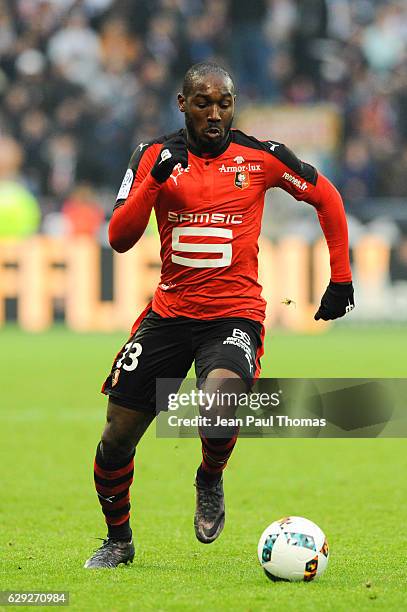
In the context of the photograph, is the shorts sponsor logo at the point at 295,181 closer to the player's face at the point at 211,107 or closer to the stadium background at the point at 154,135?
the player's face at the point at 211,107

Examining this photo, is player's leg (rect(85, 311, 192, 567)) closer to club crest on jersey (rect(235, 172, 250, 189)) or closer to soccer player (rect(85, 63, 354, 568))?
soccer player (rect(85, 63, 354, 568))

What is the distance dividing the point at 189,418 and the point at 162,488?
8.17 ft

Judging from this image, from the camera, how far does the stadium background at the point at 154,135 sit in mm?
11070

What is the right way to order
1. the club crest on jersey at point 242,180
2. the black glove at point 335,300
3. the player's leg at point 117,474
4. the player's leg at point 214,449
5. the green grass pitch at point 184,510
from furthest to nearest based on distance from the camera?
the black glove at point 335,300 → the club crest on jersey at point 242,180 → the player's leg at point 117,474 → the player's leg at point 214,449 → the green grass pitch at point 184,510

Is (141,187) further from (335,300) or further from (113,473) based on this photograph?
(113,473)

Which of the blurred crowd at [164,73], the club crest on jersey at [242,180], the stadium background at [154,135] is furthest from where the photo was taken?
the blurred crowd at [164,73]

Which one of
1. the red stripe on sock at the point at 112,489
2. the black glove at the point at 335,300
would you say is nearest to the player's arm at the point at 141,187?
the black glove at the point at 335,300

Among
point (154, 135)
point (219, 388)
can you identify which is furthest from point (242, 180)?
point (154, 135)

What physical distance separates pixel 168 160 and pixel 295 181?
0.67 meters

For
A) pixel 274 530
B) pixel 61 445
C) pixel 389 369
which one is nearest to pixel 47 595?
pixel 274 530

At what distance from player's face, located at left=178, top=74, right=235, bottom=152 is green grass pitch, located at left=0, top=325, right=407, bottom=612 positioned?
185 cm

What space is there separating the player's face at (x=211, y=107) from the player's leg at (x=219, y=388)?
32.2 inches

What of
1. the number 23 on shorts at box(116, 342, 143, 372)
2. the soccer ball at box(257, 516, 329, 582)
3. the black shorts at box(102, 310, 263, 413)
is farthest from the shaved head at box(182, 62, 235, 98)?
the soccer ball at box(257, 516, 329, 582)

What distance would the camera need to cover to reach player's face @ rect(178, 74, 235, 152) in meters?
5.55
